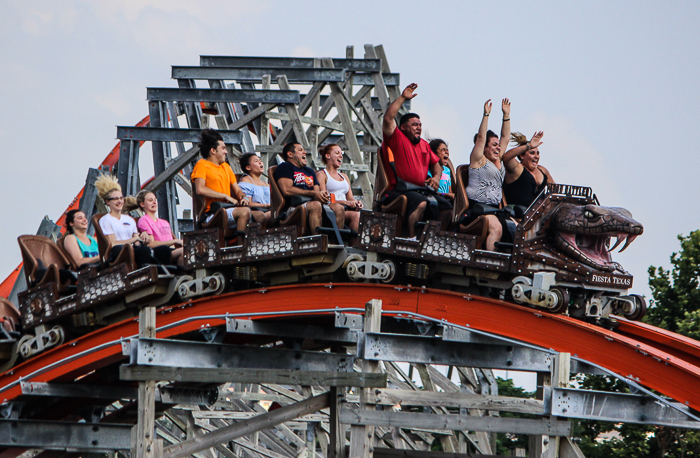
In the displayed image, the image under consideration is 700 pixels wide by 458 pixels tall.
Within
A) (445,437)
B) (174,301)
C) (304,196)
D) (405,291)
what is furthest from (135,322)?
(445,437)

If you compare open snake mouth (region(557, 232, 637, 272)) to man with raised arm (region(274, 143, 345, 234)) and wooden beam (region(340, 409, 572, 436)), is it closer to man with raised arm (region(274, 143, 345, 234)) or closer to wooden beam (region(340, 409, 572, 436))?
wooden beam (region(340, 409, 572, 436))

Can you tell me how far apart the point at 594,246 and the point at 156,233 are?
481cm

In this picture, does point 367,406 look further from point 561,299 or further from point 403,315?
point 561,299

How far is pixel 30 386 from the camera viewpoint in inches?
470

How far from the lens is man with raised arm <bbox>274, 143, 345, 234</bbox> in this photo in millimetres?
10344

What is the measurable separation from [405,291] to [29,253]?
15.2ft

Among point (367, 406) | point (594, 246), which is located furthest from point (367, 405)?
point (594, 246)

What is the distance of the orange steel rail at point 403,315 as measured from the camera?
8.74 metres

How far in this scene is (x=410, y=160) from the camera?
1041 cm

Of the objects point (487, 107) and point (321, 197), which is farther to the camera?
point (321, 197)

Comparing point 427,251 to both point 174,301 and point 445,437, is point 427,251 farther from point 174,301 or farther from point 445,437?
point 445,437

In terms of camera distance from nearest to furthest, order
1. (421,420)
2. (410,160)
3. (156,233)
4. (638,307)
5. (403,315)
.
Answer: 1. (421,420)
2. (638,307)
3. (403,315)
4. (410,160)
5. (156,233)

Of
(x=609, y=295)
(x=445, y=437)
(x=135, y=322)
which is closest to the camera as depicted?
(x=609, y=295)

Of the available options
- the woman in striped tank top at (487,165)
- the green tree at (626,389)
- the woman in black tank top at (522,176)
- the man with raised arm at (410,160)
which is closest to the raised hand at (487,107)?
the woman in striped tank top at (487,165)
